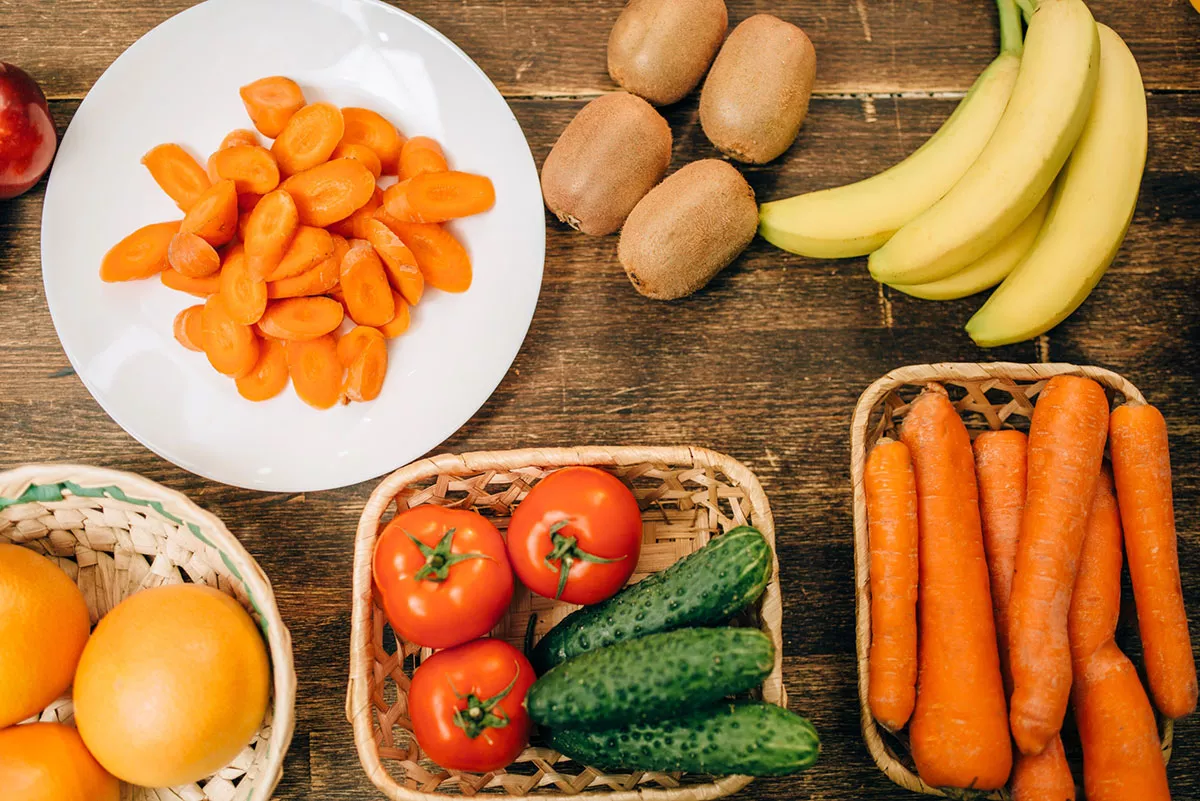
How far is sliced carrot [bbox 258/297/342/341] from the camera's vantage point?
1.00 m

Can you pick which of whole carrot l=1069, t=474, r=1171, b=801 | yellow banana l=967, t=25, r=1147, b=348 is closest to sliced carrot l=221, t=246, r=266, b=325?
yellow banana l=967, t=25, r=1147, b=348

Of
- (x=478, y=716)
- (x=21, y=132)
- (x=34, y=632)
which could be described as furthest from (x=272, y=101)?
(x=478, y=716)

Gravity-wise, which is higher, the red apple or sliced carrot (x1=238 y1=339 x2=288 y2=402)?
the red apple

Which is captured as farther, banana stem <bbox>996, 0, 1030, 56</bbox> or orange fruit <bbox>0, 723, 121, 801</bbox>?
banana stem <bbox>996, 0, 1030, 56</bbox>

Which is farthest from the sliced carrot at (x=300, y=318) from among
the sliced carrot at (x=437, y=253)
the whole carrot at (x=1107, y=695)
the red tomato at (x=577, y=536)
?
the whole carrot at (x=1107, y=695)

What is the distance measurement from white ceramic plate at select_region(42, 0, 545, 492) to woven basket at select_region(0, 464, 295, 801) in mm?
110

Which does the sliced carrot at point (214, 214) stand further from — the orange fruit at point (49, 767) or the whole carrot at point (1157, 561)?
the whole carrot at point (1157, 561)

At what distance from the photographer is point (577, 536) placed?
89cm

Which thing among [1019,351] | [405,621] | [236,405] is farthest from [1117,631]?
[236,405]

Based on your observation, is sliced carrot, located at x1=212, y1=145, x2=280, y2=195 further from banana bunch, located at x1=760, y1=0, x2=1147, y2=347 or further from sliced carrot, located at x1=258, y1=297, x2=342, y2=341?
banana bunch, located at x1=760, y1=0, x2=1147, y2=347

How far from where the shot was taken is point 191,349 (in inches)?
41.2

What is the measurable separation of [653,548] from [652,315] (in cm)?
31

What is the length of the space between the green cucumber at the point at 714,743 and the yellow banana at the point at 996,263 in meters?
0.58

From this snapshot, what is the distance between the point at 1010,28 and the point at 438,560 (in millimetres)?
978
